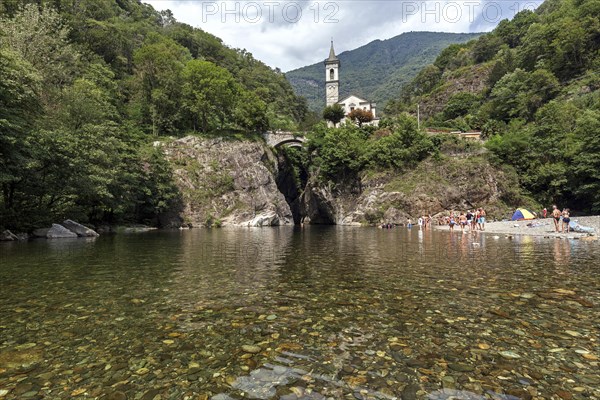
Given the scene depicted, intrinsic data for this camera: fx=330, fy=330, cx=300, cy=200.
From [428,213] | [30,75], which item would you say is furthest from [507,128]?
[30,75]

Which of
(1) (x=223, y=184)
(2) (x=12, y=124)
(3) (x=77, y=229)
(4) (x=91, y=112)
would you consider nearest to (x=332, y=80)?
(1) (x=223, y=184)

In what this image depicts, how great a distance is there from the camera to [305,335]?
230 inches

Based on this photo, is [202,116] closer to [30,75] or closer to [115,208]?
[115,208]

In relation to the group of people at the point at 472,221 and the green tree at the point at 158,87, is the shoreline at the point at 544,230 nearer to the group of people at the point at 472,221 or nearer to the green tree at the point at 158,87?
the group of people at the point at 472,221

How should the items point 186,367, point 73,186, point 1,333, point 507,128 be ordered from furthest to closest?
point 507,128, point 73,186, point 1,333, point 186,367

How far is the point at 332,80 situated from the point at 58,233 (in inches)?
4500

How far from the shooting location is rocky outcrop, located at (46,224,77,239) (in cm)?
2847

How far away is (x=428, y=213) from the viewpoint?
56.1 meters

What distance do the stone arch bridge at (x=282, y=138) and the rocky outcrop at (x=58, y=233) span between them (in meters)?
52.2

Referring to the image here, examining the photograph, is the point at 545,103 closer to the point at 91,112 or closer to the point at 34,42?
the point at 91,112

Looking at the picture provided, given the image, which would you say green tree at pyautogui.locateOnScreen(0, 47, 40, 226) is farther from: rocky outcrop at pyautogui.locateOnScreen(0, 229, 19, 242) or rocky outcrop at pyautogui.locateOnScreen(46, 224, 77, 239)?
rocky outcrop at pyautogui.locateOnScreen(46, 224, 77, 239)

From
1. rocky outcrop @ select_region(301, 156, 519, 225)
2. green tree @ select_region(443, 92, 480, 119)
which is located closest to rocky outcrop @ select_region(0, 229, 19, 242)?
rocky outcrop @ select_region(301, 156, 519, 225)

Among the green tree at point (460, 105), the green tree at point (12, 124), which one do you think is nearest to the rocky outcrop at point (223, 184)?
the green tree at point (12, 124)

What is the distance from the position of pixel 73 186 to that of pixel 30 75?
30.9ft
